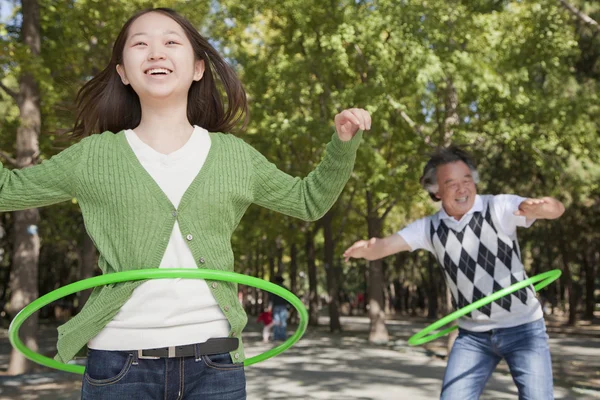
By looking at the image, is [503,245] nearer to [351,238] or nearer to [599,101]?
[599,101]

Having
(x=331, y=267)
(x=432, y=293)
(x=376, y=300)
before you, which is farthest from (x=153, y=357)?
(x=432, y=293)

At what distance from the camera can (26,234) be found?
14.7 metres

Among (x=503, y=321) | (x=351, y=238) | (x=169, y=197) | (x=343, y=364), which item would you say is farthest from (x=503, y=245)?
(x=351, y=238)

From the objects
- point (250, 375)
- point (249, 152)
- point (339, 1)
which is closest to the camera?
point (249, 152)

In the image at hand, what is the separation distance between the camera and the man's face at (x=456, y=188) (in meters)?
5.69

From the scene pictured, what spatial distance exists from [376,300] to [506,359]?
1985cm

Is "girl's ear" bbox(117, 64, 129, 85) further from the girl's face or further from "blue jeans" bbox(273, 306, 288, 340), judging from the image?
"blue jeans" bbox(273, 306, 288, 340)

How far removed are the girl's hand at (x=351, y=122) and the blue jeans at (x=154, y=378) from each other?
0.98 m

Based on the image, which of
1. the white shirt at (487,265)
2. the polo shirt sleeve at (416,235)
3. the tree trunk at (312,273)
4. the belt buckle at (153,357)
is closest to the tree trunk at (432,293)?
the tree trunk at (312,273)

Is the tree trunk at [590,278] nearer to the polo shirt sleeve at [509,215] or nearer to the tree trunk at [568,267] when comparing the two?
the tree trunk at [568,267]

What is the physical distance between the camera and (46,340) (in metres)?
26.3

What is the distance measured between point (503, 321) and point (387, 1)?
12.8 meters

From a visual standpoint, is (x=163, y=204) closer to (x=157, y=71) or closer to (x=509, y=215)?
(x=157, y=71)

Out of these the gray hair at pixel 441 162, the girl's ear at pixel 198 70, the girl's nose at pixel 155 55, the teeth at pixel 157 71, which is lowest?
the teeth at pixel 157 71
